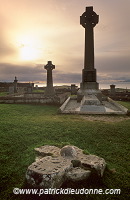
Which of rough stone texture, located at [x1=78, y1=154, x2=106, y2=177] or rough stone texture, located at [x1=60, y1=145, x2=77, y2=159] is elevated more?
rough stone texture, located at [x1=60, y1=145, x2=77, y2=159]

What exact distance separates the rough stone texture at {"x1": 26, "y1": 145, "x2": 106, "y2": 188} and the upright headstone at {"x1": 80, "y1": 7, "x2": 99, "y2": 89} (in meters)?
12.0

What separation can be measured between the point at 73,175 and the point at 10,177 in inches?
48.1

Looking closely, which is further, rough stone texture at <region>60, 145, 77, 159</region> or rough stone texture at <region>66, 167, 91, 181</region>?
rough stone texture at <region>60, 145, 77, 159</region>

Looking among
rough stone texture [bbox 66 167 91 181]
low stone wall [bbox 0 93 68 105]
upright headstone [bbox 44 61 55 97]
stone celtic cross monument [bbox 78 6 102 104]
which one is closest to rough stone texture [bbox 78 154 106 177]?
rough stone texture [bbox 66 167 91 181]

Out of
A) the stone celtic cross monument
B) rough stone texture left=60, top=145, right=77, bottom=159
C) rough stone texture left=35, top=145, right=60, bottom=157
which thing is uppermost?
the stone celtic cross monument

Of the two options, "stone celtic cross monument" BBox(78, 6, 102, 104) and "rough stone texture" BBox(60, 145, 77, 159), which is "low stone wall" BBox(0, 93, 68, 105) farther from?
"rough stone texture" BBox(60, 145, 77, 159)

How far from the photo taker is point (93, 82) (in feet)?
48.3

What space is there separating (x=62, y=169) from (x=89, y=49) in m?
14.3

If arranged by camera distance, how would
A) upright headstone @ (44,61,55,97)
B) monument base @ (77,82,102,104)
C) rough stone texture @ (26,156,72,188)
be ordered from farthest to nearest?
upright headstone @ (44,61,55,97)
monument base @ (77,82,102,104)
rough stone texture @ (26,156,72,188)

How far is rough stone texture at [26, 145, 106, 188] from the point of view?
7.79 ft

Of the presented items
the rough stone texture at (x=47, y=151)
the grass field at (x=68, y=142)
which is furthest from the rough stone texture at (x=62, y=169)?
the rough stone texture at (x=47, y=151)

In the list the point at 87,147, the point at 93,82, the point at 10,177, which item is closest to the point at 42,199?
the point at 10,177

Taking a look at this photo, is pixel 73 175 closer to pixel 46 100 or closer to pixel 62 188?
pixel 62 188

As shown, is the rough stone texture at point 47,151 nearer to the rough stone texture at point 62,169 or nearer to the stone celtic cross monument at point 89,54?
the rough stone texture at point 62,169
